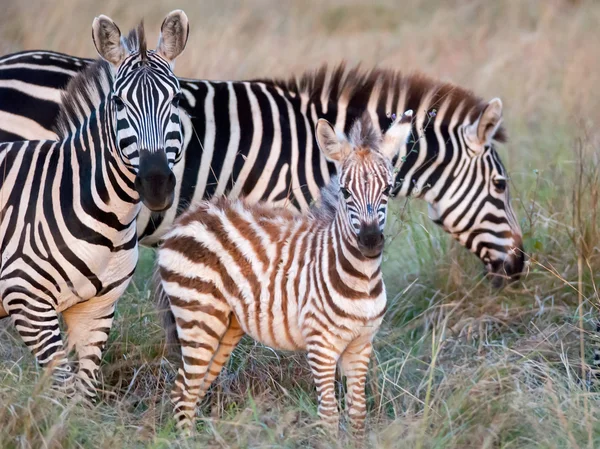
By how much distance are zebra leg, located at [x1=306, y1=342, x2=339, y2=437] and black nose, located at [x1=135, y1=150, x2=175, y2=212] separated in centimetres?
118

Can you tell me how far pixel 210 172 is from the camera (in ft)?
21.6

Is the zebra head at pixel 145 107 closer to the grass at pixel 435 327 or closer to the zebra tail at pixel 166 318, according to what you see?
the zebra tail at pixel 166 318

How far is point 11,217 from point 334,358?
2.13 meters

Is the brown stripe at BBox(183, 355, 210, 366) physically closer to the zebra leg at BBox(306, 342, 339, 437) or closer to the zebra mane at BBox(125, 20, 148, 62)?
the zebra leg at BBox(306, 342, 339, 437)

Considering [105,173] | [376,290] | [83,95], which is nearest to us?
[376,290]

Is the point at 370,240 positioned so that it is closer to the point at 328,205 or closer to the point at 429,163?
the point at 328,205

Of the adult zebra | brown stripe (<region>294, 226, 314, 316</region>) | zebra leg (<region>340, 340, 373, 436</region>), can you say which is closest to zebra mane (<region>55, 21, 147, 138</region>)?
the adult zebra

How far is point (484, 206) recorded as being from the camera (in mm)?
6906

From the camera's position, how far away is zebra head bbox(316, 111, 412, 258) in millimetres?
4535

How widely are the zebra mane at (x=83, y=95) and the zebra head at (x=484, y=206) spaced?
291 cm

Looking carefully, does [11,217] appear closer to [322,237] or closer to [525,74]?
[322,237]

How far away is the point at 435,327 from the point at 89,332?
243cm

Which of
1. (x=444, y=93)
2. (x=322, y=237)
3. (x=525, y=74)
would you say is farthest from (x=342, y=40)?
(x=322, y=237)

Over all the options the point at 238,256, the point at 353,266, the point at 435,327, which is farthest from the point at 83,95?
the point at 435,327
